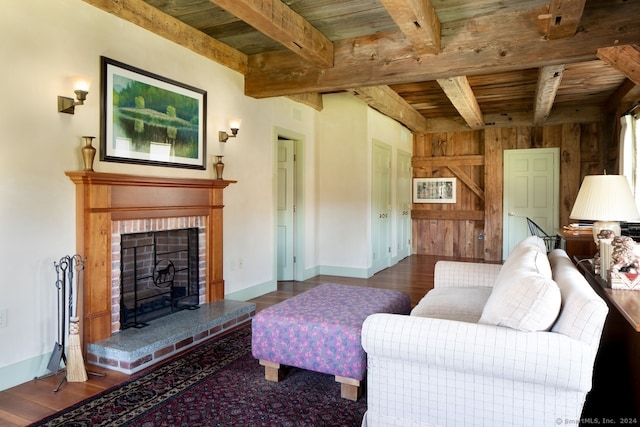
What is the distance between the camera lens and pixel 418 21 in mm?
2936

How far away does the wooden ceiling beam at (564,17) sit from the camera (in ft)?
8.93

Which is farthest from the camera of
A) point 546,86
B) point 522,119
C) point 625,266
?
point 522,119

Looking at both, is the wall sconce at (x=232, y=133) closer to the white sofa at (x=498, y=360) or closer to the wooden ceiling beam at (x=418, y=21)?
the wooden ceiling beam at (x=418, y=21)

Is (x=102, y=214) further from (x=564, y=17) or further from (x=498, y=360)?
(x=564, y=17)

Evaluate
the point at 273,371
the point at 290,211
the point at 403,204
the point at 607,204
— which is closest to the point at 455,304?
the point at 607,204

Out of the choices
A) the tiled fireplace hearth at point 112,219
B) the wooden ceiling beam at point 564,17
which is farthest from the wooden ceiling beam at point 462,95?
the tiled fireplace hearth at point 112,219

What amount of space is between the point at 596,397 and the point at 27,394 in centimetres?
330

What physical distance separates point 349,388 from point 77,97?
8.34 ft

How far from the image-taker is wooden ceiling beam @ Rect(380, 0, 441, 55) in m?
2.69

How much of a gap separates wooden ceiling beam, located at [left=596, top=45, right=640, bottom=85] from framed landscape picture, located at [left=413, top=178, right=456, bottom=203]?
5.08m

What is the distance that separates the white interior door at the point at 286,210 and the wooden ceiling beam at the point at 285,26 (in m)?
1.97

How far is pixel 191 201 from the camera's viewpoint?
384 cm

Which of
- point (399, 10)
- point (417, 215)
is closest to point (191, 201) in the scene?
point (399, 10)

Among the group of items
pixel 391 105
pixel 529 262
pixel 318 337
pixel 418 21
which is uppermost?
pixel 391 105
